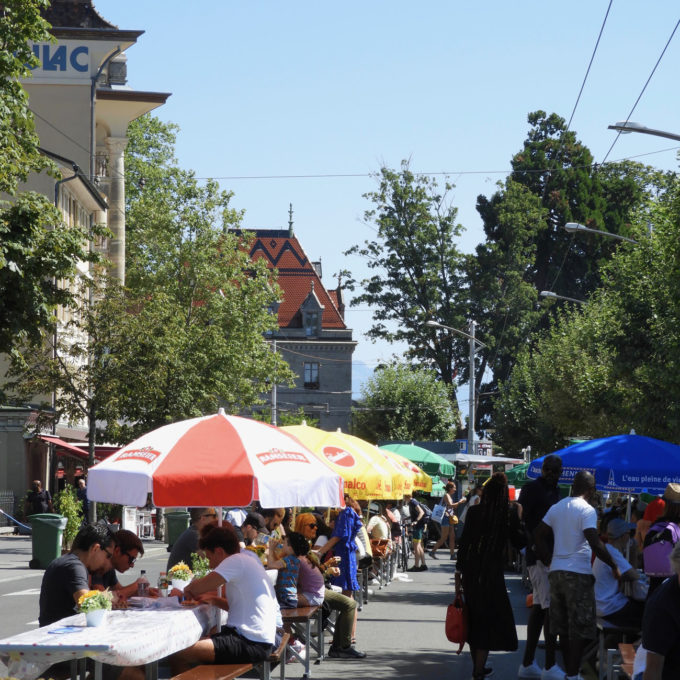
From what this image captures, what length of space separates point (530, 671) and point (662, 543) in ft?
6.32

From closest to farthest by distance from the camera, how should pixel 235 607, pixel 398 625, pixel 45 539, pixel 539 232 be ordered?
pixel 235 607 → pixel 398 625 → pixel 45 539 → pixel 539 232

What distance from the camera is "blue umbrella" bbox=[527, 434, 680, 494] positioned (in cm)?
1387

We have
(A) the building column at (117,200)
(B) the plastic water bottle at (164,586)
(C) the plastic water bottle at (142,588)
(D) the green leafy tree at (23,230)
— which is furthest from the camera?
(A) the building column at (117,200)

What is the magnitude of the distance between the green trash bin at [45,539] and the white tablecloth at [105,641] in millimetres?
18178

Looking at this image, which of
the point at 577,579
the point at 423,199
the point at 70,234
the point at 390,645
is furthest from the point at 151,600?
the point at 423,199

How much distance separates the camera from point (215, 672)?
900cm

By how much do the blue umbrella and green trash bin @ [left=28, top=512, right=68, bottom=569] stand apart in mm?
14734

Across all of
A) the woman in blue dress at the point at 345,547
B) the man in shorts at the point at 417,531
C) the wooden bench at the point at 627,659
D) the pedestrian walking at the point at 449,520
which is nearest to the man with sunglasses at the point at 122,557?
the wooden bench at the point at 627,659

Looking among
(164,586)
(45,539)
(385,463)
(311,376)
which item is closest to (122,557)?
(164,586)

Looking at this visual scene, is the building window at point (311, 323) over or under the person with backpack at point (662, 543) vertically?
over

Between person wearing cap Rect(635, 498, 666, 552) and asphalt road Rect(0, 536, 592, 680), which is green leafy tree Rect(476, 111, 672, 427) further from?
person wearing cap Rect(635, 498, 666, 552)

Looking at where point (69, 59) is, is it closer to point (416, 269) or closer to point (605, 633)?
point (416, 269)

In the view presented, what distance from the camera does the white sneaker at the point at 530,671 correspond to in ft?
39.3

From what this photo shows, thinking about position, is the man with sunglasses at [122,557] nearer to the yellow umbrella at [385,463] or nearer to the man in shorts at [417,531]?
the yellow umbrella at [385,463]
